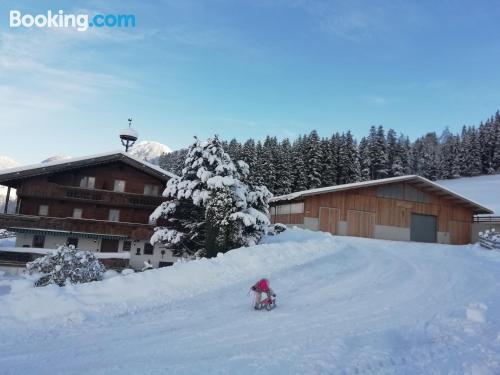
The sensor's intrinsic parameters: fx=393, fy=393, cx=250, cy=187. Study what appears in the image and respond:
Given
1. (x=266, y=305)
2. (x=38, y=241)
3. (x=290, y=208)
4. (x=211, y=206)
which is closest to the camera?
(x=266, y=305)

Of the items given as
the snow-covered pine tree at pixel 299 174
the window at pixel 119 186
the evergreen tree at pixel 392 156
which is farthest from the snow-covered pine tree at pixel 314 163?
the window at pixel 119 186

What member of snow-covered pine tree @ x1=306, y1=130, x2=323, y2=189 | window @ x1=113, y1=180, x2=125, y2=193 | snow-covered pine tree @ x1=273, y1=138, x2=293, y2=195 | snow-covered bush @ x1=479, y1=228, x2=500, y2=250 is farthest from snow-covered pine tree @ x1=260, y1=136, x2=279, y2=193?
snow-covered bush @ x1=479, y1=228, x2=500, y2=250

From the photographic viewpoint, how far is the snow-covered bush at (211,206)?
1962 cm

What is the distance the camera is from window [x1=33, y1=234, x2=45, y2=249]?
1094 inches

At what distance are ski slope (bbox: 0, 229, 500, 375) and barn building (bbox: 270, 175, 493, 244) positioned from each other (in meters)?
19.5

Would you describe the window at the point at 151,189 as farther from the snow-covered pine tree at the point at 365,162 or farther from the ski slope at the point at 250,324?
the snow-covered pine tree at the point at 365,162

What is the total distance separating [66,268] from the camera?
45.2ft

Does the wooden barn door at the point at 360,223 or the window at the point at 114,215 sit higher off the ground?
the wooden barn door at the point at 360,223

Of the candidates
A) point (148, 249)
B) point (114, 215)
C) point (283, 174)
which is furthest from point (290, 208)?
point (283, 174)

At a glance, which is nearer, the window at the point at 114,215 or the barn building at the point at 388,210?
the window at the point at 114,215

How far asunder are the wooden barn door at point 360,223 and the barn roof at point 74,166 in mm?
17739

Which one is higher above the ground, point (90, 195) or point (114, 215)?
point (90, 195)

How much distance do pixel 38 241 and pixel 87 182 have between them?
5.35 meters

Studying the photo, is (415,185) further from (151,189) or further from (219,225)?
(219,225)
